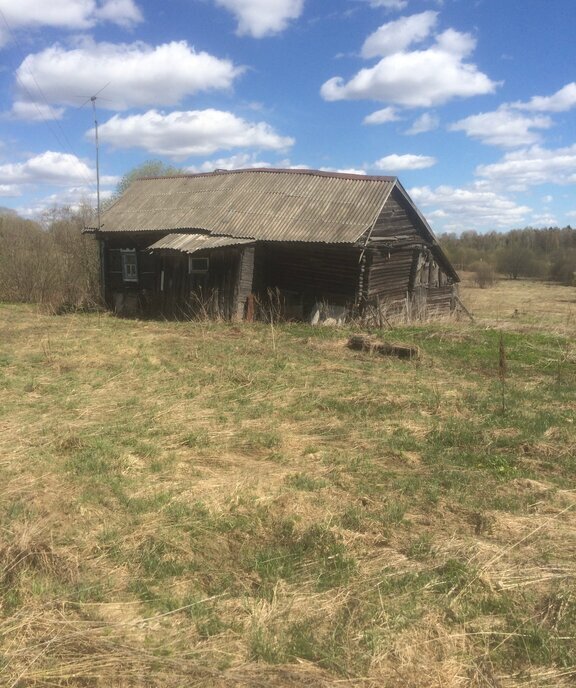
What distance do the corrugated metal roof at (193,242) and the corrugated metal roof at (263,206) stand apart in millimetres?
473

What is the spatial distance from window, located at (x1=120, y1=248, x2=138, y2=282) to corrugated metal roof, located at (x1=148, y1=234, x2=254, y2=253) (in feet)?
10.2

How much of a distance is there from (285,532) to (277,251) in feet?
45.1

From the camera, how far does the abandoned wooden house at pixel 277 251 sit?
640 inches

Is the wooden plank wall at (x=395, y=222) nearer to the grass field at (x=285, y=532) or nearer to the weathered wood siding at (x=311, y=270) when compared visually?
the weathered wood siding at (x=311, y=270)

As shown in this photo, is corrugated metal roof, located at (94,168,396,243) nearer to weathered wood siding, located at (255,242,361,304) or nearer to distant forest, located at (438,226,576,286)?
weathered wood siding, located at (255,242,361,304)

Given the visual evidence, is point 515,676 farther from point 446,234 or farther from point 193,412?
point 446,234

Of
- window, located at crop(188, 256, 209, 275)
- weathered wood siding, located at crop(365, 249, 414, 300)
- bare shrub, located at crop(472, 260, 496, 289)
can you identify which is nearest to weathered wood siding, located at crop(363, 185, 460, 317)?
weathered wood siding, located at crop(365, 249, 414, 300)

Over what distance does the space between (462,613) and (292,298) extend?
14347mm

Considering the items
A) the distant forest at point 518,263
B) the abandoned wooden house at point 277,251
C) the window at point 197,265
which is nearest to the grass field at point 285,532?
the abandoned wooden house at point 277,251

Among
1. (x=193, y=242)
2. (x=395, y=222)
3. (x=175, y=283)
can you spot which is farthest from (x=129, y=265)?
(x=395, y=222)

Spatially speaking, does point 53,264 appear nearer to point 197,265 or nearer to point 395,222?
point 197,265

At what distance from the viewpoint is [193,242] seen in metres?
16.4

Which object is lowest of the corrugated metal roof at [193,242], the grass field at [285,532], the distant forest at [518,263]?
the grass field at [285,532]

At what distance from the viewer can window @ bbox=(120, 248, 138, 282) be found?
65.1 ft
